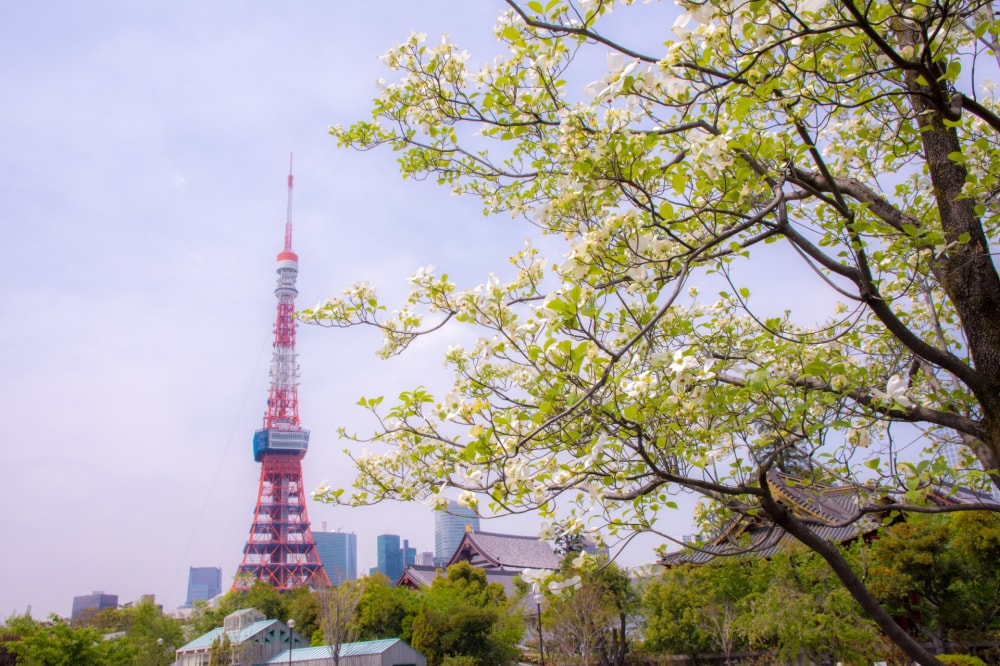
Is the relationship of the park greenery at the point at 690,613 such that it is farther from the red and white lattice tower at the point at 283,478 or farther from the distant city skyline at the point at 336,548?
the distant city skyline at the point at 336,548

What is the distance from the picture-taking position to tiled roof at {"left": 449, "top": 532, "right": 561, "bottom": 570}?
34.1m

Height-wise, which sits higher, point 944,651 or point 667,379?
point 667,379

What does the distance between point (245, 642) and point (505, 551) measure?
16.1m

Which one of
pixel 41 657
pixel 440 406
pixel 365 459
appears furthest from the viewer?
pixel 41 657

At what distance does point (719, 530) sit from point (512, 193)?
268cm

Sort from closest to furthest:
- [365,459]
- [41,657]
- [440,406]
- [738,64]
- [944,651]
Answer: [738,64]
[440,406]
[365,459]
[944,651]
[41,657]

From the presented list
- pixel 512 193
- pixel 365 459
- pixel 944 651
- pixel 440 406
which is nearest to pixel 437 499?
pixel 440 406

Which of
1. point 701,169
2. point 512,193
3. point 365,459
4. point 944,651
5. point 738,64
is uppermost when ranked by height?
point 512,193

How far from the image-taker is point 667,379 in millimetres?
2982

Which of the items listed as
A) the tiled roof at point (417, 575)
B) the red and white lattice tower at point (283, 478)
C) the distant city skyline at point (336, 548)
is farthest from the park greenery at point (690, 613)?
the distant city skyline at point (336, 548)

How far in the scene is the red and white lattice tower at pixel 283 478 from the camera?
158 feet

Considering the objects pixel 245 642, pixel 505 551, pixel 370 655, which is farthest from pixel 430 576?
pixel 370 655

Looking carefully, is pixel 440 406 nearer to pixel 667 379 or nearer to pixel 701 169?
pixel 667 379

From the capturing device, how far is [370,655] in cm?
2055
